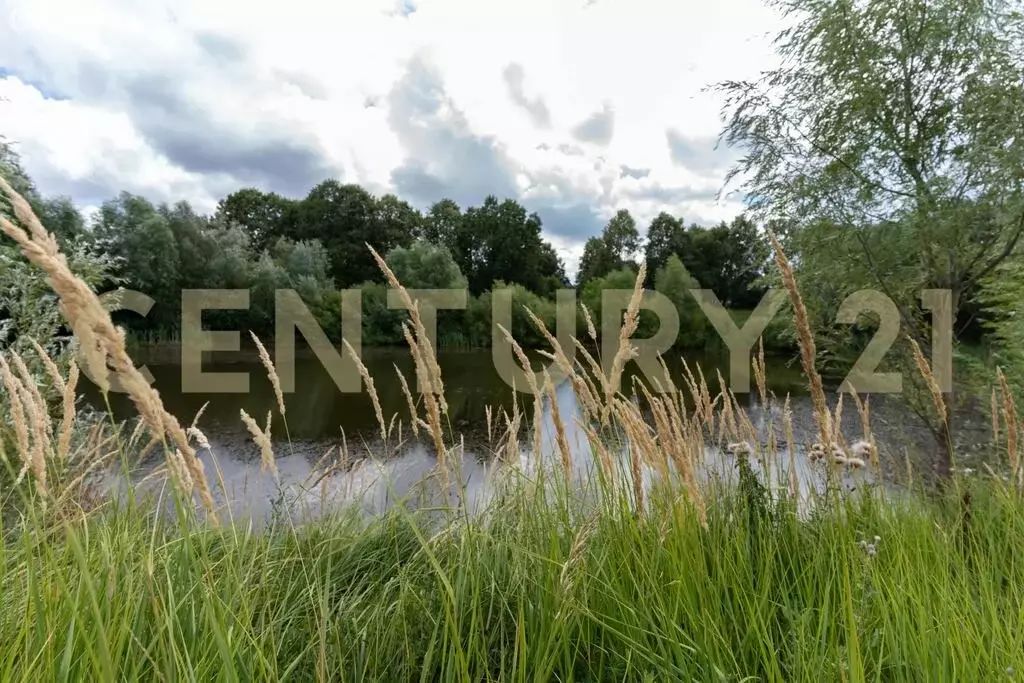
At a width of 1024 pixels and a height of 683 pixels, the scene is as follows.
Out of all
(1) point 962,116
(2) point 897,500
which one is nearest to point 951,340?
(1) point 962,116

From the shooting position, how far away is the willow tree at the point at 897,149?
14.1 ft

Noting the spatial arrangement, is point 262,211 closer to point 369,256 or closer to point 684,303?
point 684,303

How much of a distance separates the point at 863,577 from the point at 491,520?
4.23ft

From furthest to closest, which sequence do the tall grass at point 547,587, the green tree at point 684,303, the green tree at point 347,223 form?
the green tree at point 347,223
the green tree at point 684,303
the tall grass at point 547,587

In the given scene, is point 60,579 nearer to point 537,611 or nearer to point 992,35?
point 537,611

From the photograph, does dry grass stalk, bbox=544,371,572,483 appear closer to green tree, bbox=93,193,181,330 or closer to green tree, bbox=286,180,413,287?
green tree, bbox=93,193,181,330

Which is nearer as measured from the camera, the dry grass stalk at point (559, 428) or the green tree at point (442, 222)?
the dry grass stalk at point (559, 428)

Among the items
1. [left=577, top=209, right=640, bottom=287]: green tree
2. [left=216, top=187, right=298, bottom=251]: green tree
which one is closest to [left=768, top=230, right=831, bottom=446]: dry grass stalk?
[left=577, top=209, right=640, bottom=287]: green tree

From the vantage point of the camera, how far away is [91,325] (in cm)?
72

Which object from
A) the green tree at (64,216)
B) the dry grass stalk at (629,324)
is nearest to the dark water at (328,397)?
the green tree at (64,216)

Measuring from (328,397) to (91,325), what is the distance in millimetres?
14737

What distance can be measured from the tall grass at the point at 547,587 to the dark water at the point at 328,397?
5.99 meters

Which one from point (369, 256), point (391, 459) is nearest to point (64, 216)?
point (369, 256)

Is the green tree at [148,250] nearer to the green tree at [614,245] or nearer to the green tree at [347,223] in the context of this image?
the green tree at [347,223]
